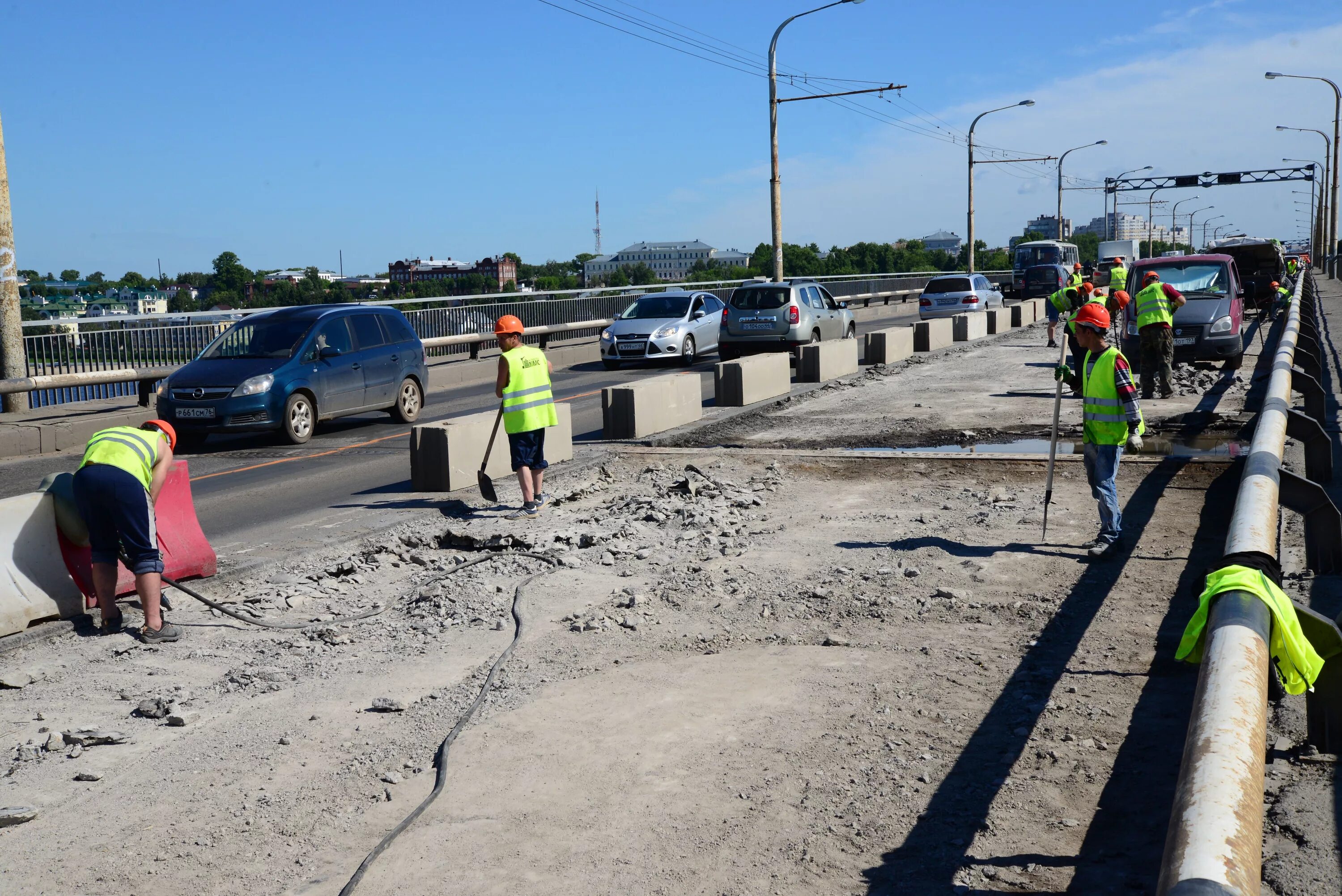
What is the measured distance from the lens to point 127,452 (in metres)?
6.80

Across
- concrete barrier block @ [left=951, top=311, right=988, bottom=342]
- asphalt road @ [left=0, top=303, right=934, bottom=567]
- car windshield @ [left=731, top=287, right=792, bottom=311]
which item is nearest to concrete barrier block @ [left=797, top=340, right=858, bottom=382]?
asphalt road @ [left=0, top=303, right=934, bottom=567]

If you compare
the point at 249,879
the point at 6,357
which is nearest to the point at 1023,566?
the point at 249,879

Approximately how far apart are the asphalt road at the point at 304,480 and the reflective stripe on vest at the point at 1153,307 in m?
6.43

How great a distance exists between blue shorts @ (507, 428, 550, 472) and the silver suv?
14.7 meters

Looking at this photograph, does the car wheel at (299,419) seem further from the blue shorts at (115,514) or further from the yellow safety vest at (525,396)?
the blue shorts at (115,514)

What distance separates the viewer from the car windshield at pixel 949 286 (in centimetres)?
3853

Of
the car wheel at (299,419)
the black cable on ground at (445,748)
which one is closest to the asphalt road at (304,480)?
the car wheel at (299,419)

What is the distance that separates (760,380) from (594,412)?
8.27 ft

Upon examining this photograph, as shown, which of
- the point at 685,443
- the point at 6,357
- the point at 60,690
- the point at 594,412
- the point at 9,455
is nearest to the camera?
the point at 60,690

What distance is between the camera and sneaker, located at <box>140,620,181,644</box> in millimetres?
6719

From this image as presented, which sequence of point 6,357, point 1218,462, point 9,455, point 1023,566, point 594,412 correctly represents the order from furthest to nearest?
point 594,412 → point 6,357 → point 9,455 → point 1218,462 → point 1023,566

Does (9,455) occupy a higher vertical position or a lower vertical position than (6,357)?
lower

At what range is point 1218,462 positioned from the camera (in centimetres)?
1059

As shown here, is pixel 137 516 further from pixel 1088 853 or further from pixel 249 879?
pixel 1088 853
